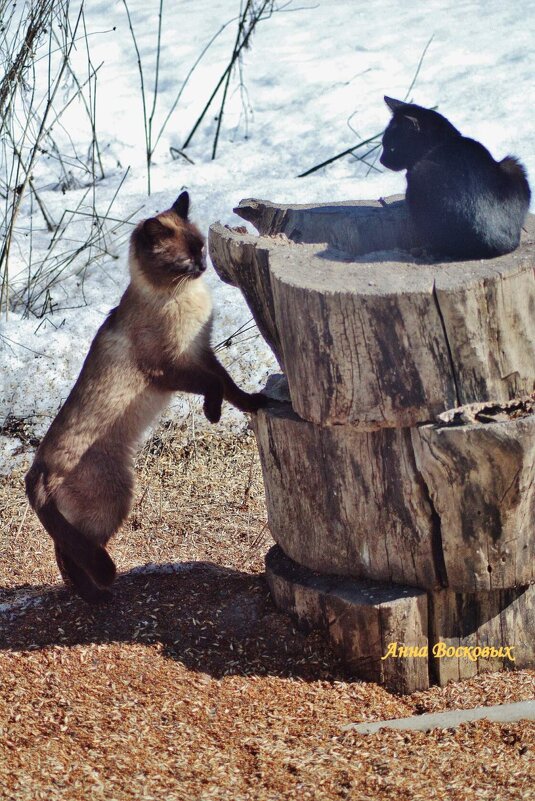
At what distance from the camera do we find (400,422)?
2.83 metres

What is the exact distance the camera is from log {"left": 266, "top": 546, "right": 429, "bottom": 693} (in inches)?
120

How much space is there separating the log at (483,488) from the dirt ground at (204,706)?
0.43m

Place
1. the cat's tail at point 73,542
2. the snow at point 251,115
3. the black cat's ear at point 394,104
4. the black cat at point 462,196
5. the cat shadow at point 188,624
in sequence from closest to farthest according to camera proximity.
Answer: the black cat at point 462,196, the cat shadow at point 188,624, the cat's tail at point 73,542, the black cat's ear at point 394,104, the snow at point 251,115

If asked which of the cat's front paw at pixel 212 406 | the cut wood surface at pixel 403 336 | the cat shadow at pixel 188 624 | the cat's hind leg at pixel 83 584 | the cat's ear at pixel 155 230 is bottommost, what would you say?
the cat shadow at pixel 188 624

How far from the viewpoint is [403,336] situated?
2.75 meters

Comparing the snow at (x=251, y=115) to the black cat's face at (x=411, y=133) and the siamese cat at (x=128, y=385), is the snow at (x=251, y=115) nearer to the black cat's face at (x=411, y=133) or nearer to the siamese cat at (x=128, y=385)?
the siamese cat at (x=128, y=385)

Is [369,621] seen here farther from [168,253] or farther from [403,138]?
[403,138]

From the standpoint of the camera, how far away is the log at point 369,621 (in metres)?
3.04

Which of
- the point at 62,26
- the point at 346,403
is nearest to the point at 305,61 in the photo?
the point at 62,26

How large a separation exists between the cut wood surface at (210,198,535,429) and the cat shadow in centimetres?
88

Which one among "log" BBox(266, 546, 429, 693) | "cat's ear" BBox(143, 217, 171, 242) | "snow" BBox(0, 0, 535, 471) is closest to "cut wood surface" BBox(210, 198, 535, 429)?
"log" BBox(266, 546, 429, 693)

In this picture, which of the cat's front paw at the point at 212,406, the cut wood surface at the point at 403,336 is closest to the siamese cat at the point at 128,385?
the cat's front paw at the point at 212,406

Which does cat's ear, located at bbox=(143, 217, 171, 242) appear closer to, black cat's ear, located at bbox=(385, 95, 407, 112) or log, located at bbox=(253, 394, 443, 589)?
log, located at bbox=(253, 394, 443, 589)

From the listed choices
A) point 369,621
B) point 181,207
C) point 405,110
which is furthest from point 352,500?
A: point 405,110
